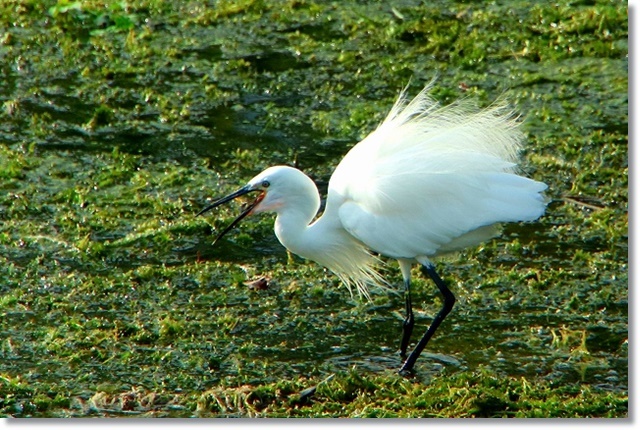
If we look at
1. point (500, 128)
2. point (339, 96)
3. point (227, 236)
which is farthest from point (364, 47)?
point (500, 128)

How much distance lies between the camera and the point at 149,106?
Answer: 736 cm

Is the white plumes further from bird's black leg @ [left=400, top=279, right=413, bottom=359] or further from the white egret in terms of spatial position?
bird's black leg @ [left=400, top=279, right=413, bottom=359]

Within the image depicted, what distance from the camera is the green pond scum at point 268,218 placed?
15.2 feet

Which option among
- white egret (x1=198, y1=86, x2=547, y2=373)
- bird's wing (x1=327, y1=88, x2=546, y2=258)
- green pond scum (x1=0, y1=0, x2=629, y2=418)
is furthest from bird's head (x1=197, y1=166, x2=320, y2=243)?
green pond scum (x1=0, y1=0, x2=629, y2=418)

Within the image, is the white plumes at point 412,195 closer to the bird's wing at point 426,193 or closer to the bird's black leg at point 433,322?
the bird's wing at point 426,193

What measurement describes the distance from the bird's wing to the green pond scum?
35 cm

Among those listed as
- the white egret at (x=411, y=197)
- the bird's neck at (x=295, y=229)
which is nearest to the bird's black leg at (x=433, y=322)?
the white egret at (x=411, y=197)

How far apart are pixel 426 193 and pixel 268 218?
1.49 m

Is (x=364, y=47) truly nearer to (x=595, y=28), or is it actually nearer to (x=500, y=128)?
(x=595, y=28)

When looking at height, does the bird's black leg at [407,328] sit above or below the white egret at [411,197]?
below

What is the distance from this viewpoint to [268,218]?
6.05 m

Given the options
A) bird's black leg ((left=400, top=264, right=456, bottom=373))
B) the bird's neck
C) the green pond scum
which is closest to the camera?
the green pond scum

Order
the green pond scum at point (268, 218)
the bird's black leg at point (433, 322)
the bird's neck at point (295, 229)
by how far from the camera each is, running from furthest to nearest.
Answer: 1. the bird's neck at point (295, 229)
2. the bird's black leg at point (433, 322)
3. the green pond scum at point (268, 218)

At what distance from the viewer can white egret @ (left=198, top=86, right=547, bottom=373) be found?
4.71 m
